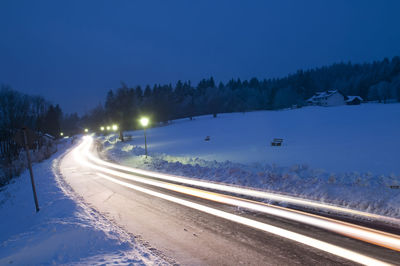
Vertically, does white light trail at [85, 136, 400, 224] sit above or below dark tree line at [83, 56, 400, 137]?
below

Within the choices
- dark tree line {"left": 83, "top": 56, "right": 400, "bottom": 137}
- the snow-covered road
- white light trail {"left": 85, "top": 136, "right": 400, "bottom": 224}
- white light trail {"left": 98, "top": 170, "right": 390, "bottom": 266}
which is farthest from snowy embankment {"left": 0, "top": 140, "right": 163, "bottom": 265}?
Answer: dark tree line {"left": 83, "top": 56, "right": 400, "bottom": 137}

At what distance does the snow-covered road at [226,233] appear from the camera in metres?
4.59

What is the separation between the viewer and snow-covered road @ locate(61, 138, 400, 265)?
4.59m

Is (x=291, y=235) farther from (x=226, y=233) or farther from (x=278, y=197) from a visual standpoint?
(x=278, y=197)

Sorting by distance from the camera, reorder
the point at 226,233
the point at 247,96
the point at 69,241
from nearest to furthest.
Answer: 1. the point at 69,241
2. the point at 226,233
3. the point at 247,96

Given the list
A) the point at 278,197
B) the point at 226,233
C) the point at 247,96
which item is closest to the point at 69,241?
the point at 226,233

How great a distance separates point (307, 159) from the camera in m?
15.7

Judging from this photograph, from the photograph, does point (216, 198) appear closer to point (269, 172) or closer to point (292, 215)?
point (292, 215)

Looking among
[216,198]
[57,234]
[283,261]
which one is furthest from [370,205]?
[57,234]

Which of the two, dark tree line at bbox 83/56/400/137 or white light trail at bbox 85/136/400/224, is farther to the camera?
dark tree line at bbox 83/56/400/137

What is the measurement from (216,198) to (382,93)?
9078 cm

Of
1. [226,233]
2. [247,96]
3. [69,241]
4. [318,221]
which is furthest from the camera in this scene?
[247,96]

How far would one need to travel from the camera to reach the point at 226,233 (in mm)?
5789

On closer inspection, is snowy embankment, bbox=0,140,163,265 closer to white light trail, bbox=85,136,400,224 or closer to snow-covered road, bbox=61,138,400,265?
snow-covered road, bbox=61,138,400,265
